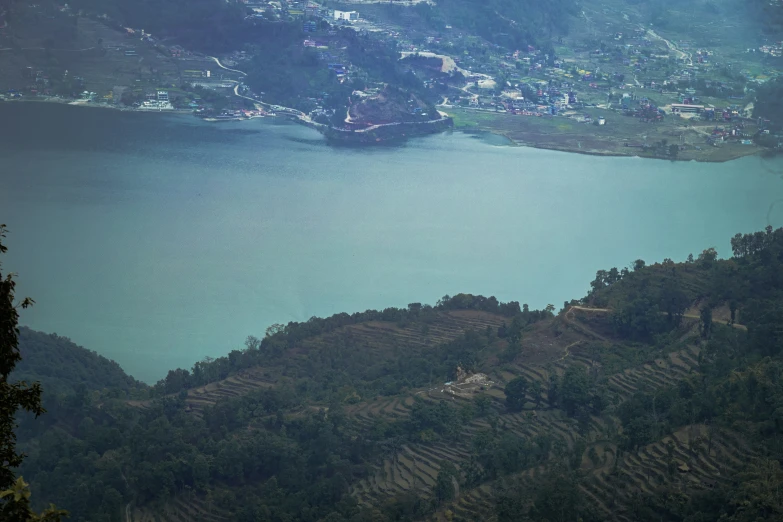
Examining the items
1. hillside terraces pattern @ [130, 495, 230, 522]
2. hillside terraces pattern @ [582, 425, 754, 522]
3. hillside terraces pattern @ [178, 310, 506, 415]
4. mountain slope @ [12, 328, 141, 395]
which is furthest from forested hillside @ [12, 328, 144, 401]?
hillside terraces pattern @ [582, 425, 754, 522]

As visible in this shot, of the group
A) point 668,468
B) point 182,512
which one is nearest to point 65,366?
point 182,512

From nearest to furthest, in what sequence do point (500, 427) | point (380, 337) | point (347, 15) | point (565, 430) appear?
point (565, 430) < point (500, 427) < point (380, 337) < point (347, 15)

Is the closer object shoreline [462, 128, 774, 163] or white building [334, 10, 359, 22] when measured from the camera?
shoreline [462, 128, 774, 163]

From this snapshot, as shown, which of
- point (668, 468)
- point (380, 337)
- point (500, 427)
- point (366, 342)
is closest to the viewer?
point (668, 468)

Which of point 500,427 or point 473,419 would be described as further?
point 473,419

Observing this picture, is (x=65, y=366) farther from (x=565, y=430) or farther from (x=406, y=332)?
(x=565, y=430)

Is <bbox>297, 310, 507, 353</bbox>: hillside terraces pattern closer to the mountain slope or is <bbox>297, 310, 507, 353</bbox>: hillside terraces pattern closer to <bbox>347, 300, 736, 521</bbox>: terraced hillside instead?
<bbox>347, 300, 736, 521</bbox>: terraced hillside

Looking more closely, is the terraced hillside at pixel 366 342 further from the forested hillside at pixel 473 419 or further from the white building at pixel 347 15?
the white building at pixel 347 15
